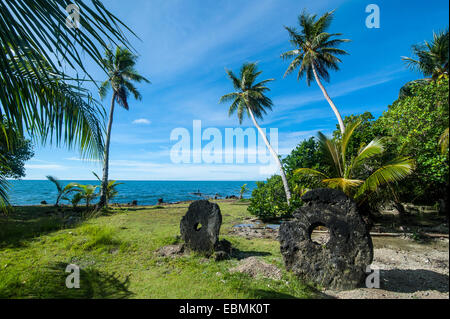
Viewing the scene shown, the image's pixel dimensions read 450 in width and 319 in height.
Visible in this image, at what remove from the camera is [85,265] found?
14.8ft

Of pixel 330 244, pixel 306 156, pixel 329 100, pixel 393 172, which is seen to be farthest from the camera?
pixel 329 100

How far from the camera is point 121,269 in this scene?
428 centimetres

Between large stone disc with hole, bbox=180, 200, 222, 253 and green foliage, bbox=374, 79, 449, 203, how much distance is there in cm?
635

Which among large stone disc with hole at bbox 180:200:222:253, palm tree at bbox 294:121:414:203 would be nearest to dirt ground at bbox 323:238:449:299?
palm tree at bbox 294:121:414:203

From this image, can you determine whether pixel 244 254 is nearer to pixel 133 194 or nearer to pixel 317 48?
pixel 317 48

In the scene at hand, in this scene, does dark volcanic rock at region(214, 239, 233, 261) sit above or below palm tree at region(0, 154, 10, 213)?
below

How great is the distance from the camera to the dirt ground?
8.04 feet

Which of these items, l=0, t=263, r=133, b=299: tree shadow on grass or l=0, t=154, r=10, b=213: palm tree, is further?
l=0, t=263, r=133, b=299: tree shadow on grass

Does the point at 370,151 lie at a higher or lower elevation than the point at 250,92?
lower

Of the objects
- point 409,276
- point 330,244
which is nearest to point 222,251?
point 330,244

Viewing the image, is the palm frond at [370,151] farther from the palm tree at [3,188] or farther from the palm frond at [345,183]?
the palm tree at [3,188]

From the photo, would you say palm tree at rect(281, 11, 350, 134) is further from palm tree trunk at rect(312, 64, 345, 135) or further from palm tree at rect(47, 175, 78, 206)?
palm tree at rect(47, 175, 78, 206)

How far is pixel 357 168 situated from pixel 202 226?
224 inches
